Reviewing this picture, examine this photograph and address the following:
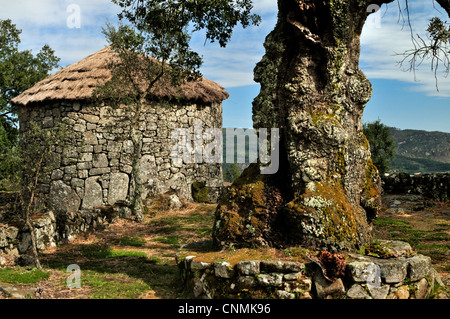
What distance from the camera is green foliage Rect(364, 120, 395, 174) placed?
87.0ft

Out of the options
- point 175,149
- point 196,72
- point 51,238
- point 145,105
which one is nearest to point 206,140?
point 175,149

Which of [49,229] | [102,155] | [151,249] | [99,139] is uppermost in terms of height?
[99,139]

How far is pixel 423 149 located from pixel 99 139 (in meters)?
125

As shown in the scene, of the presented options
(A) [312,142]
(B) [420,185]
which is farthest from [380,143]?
(A) [312,142]

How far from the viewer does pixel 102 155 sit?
16.0 m

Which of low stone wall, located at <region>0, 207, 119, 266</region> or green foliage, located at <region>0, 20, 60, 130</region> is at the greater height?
green foliage, located at <region>0, 20, 60, 130</region>

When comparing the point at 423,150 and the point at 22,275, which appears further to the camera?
the point at 423,150

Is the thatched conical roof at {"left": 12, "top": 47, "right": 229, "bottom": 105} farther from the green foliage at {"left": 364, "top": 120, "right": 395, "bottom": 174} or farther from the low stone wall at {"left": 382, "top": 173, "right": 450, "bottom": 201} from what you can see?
the green foliage at {"left": 364, "top": 120, "right": 395, "bottom": 174}

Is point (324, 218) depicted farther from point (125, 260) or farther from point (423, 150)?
point (423, 150)

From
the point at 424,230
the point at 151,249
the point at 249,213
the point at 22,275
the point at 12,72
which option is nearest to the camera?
the point at 249,213

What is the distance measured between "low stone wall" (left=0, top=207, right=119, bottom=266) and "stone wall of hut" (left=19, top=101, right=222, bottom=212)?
115 inches

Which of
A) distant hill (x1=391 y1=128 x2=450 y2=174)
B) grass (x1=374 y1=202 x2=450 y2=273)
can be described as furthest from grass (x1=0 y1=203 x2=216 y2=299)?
distant hill (x1=391 y1=128 x2=450 y2=174)

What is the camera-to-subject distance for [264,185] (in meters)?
6.95
